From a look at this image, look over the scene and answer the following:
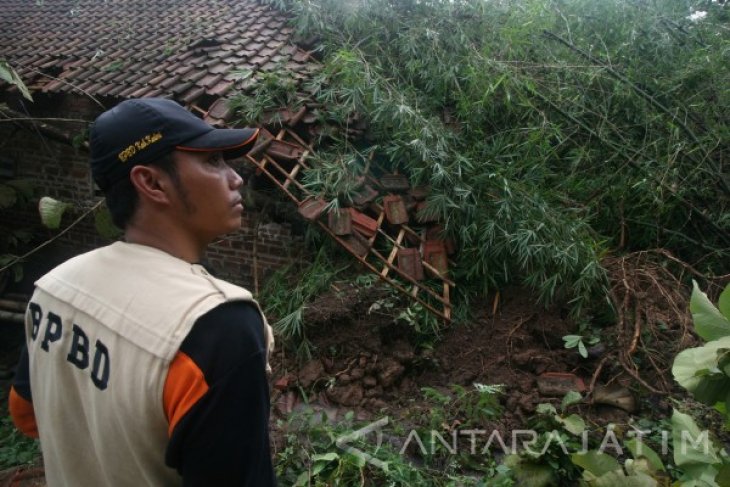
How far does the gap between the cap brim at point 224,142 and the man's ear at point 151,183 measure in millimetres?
72

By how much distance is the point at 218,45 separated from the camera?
5.96 m

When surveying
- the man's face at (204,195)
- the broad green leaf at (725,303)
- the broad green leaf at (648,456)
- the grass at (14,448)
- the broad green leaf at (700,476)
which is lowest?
the grass at (14,448)

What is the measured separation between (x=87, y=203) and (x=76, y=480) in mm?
6062

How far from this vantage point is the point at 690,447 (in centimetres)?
191

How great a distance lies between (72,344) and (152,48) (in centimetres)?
614

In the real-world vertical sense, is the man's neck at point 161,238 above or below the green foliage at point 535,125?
above

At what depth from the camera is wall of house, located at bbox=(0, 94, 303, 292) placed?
5.23m

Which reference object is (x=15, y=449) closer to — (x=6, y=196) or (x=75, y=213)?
(x=6, y=196)

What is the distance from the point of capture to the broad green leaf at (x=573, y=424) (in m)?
2.79

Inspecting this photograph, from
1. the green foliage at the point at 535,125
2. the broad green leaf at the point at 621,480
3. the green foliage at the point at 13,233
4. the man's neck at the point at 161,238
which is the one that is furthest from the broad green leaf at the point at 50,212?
the broad green leaf at the point at 621,480

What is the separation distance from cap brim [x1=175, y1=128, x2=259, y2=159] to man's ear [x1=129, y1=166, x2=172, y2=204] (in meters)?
0.07

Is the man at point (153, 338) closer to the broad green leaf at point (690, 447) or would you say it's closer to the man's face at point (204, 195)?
the man's face at point (204, 195)

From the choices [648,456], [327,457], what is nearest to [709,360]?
[648,456]

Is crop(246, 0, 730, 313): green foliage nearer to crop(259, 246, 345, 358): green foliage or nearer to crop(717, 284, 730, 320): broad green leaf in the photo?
crop(259, 246, 345, 358): green foliage
